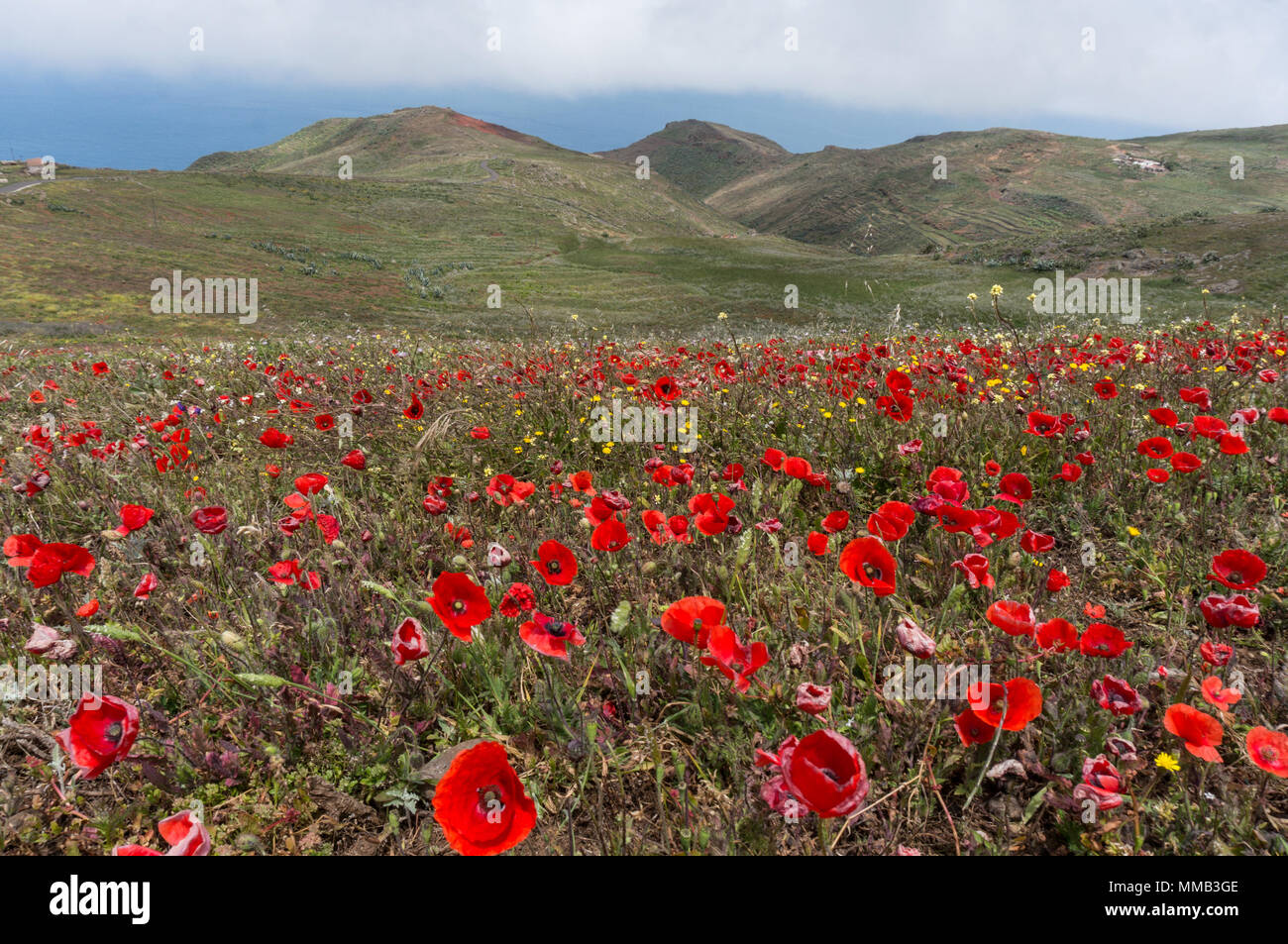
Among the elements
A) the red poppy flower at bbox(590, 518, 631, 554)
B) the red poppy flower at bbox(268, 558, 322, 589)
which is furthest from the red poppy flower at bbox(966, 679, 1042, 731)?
the red poppy flower at bbox(268, 558, 322, 589)

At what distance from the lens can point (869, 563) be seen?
1.67m

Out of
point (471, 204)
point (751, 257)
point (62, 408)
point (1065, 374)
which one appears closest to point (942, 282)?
point (751, 257)

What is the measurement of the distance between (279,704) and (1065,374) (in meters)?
5.31

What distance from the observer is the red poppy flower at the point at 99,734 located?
1304 millimetres

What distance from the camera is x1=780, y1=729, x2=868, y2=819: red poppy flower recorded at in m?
1.00

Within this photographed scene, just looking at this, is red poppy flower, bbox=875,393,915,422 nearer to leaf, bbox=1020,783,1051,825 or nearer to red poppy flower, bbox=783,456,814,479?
red poppy flower, bbox=783,456,814,479

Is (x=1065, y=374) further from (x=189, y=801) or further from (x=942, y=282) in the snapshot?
(x=942, y=282)

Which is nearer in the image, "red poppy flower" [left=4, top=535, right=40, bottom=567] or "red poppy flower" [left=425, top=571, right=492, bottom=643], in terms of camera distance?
"red poppy flower" [left=425, top=571, right=492, bottom=643]

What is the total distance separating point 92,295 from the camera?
28844 millimetres

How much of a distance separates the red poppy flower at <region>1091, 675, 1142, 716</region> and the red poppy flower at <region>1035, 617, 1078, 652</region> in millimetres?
114

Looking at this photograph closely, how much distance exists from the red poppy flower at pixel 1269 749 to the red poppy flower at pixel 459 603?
181 cm
